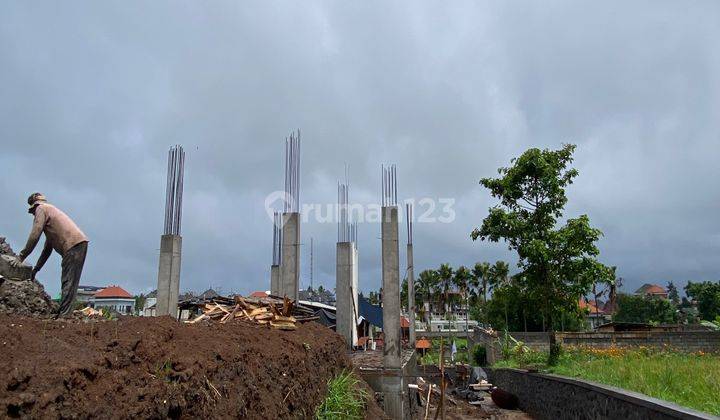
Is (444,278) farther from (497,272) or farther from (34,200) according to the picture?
(34,200)

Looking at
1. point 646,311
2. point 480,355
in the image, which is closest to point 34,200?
point 480,355

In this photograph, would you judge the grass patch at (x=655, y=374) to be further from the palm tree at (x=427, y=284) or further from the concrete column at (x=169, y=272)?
the palm tree at (x=427, y=284)

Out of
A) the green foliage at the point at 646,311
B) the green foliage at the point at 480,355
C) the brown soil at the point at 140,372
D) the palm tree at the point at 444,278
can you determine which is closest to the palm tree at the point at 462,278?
the palm tree at the point at 444,278

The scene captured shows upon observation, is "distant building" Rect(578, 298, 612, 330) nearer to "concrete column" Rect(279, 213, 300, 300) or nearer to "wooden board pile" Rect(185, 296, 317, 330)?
"concrete column" Rect(279, 213, 300, 300)

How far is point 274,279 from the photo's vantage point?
15.9 m

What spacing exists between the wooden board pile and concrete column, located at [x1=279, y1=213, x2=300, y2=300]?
1.73 m

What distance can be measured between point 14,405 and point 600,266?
16.0 meters

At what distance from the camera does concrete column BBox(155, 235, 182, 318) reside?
1218 centimetres

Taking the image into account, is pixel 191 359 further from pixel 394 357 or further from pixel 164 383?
pixel 394 357

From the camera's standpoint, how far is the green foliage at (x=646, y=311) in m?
54.9

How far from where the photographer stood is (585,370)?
13430 millimetres

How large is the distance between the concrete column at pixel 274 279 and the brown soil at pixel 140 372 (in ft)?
30.5

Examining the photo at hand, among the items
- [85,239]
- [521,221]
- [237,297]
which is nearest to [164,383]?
[85,239]

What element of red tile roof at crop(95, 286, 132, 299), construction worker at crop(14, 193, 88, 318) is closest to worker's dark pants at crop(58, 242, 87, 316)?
construction worker at crop(14, 193, 88, 318)
